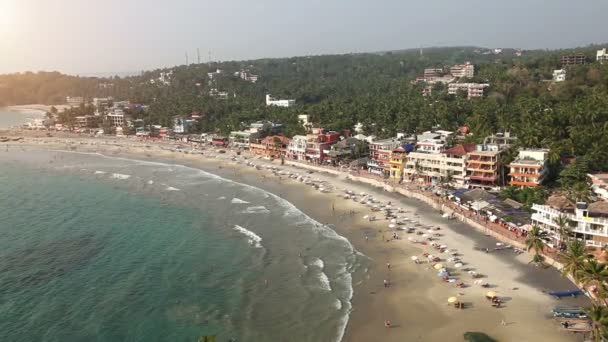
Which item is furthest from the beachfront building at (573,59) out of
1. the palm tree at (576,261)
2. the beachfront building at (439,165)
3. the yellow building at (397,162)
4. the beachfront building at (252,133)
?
the palm tree at (576,261)

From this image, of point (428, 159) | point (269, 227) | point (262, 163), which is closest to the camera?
point (269, 227)

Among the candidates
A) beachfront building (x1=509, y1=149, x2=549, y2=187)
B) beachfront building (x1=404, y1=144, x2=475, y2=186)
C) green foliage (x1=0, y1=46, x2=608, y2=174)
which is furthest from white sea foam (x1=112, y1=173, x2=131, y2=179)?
beachfront building (x1=509, y1=149, x2=549, y2=187)

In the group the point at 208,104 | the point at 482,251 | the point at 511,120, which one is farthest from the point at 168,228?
the point at 208,104

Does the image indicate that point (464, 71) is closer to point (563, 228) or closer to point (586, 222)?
point (586, 222)

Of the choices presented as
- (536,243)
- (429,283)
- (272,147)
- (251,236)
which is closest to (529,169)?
(536,243)

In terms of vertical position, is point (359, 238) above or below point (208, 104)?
below

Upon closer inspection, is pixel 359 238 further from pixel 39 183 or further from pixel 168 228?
pixel 39 183

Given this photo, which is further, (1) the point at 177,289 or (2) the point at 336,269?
(2) the point at 336,269
